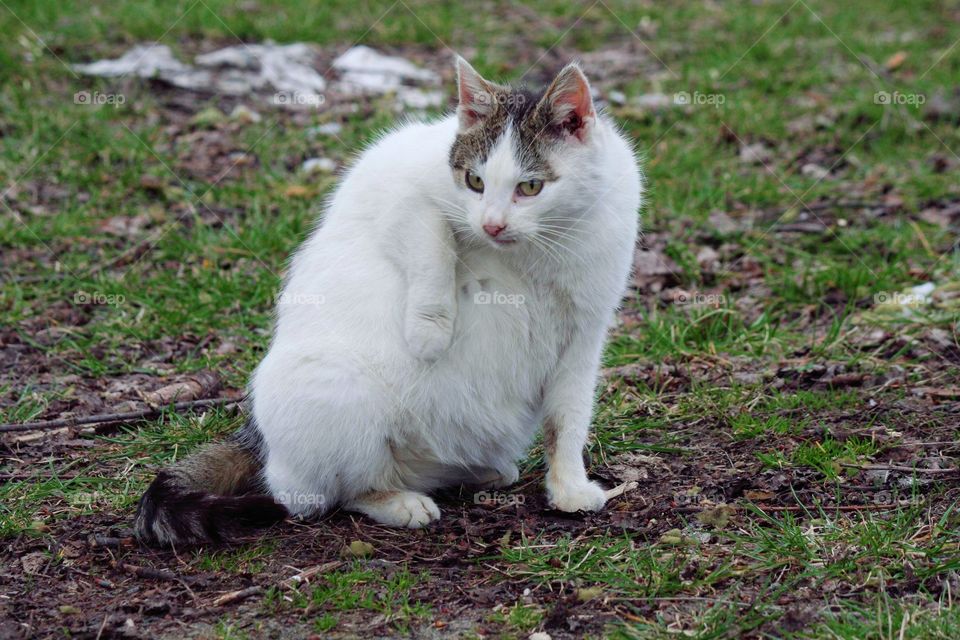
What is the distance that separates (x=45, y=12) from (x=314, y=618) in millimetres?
6799

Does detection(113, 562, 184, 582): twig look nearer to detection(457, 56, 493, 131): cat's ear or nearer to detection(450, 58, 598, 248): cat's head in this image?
detection(450, 58, 598, 248): cat's head

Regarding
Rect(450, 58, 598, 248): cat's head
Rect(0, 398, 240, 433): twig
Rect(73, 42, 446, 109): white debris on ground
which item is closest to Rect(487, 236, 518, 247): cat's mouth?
Rect(450, 58, 598, 248): cat's head

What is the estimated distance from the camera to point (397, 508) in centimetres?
343

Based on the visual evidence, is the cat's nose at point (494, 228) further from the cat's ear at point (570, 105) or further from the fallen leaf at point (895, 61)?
the fallen leaf at point (895, 61)

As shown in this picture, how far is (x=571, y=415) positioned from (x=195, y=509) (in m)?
1.34

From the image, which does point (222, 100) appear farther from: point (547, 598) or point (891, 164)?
point (547, 598)

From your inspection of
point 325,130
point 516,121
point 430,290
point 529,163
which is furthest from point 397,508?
point 325,130

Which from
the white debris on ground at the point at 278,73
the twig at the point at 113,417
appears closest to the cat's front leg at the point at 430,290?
the twig at the point at 113,417

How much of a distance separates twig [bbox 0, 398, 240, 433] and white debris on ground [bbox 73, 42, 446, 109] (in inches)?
136

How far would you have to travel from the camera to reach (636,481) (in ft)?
12.3

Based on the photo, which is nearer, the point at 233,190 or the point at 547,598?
the point at 547,598

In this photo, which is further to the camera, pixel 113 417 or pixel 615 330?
pixel 615 330

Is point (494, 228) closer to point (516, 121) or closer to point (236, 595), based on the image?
point (516, 121)

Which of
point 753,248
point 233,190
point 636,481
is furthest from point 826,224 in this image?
point 233,190
